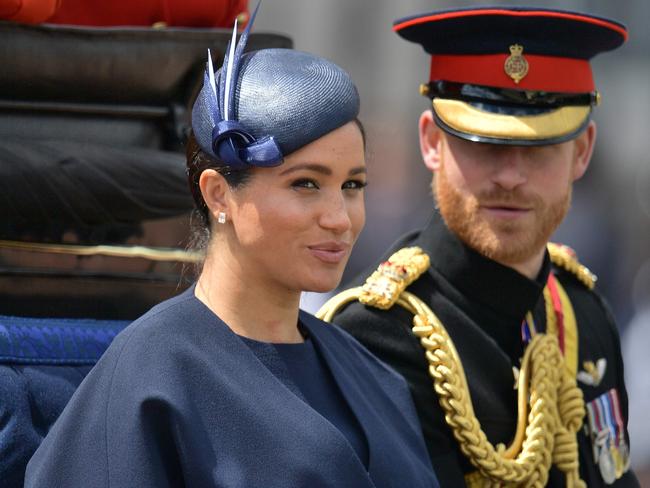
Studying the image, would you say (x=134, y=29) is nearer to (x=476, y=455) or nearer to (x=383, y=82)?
(x=476, y=455)

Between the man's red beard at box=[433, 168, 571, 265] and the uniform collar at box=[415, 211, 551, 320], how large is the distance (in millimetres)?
25

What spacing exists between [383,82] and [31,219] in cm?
867

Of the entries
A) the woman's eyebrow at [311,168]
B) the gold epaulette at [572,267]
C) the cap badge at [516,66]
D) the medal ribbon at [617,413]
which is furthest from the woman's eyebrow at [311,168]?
the gold epaulette at [572,267]

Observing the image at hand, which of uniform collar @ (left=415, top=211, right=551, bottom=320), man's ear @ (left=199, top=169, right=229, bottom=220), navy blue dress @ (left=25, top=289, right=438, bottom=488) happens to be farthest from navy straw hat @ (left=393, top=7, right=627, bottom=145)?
navy blue dress @ (left=25, top=289, right=438, bottom=488)

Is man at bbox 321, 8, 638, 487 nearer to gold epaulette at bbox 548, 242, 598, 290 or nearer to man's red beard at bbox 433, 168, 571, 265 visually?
man's red beard at bbox 433, 168, 571, 265

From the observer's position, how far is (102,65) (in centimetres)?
303

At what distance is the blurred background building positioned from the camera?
1013 cm

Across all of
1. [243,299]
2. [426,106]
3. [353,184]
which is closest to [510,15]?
[353,184]

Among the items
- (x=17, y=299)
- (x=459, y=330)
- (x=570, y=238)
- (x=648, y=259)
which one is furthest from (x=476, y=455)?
(x=648, y=259)

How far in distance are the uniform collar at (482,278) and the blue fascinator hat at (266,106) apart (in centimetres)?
94

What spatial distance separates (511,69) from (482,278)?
547mm

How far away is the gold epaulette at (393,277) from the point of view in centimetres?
335

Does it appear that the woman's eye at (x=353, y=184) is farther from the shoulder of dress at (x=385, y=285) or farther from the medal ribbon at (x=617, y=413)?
the medal ribbon at (x=617, y=413)

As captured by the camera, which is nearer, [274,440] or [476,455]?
[274,440]
